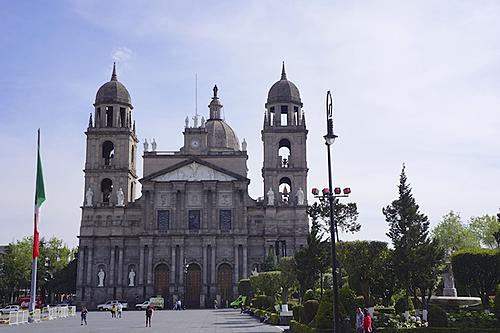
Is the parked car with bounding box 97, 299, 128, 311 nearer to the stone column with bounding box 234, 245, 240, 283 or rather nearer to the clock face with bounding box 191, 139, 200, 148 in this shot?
the stone column with bounding box 234, 245, 240, 283

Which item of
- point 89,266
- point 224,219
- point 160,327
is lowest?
point 160,327

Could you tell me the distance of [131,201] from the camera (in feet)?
260

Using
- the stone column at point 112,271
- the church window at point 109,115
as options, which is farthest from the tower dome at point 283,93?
the stone column at point 112,271

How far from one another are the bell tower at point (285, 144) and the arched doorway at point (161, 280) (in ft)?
47.8

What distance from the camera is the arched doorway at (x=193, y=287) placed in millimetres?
72688

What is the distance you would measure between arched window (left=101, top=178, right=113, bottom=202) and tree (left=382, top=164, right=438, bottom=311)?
1849 inches

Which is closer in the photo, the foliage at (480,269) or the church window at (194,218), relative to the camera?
the foliage at (480,269)

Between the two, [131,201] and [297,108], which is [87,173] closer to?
[131,201]

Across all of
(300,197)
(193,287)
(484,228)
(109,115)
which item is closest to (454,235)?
(484,228)

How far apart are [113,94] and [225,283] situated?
26.3m

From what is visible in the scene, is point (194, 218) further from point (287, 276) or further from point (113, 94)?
point (287, 276)

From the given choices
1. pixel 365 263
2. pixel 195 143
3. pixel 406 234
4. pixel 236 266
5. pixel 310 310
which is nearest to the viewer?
pixel 310 310

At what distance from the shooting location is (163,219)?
75062mm

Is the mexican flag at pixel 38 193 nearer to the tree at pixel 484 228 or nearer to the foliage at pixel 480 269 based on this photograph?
the foliage at pixel 480 269
